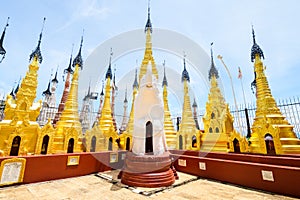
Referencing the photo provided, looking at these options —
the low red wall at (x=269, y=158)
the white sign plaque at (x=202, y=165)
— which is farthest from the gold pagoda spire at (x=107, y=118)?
the low red wall at (x=269, y=158)

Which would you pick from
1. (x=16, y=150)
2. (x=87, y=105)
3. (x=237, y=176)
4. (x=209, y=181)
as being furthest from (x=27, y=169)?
(x=87, y=105)

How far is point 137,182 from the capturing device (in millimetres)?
6785

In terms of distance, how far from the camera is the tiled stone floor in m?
5.61

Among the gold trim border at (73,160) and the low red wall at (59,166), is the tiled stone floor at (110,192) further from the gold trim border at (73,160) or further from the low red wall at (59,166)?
the gold trim border at (73,160)

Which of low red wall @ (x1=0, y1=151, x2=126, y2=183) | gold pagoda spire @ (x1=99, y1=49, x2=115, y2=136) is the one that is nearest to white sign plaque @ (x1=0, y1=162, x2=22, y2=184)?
low red wall @ (x1=0, y1=151, x2=126, y2=183)

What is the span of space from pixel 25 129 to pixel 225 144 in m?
17.8

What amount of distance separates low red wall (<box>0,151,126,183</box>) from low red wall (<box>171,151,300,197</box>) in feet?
17.9

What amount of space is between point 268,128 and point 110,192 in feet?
39.7

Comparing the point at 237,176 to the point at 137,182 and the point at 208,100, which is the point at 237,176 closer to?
the point at 137,182

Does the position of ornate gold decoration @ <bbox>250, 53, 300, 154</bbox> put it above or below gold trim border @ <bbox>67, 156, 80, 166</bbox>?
above

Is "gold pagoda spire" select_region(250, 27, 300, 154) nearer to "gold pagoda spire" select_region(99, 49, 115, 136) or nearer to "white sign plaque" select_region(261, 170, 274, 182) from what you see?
"white sign plaque" select_region(261, 170, 274, 182)

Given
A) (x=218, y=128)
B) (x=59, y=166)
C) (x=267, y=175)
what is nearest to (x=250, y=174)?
(x=267, y=175)

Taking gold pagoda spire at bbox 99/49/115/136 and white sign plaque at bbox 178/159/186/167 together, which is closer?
white sign plaque at bbox 178/159/186/167

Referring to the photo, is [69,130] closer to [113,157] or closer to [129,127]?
[113,157]
